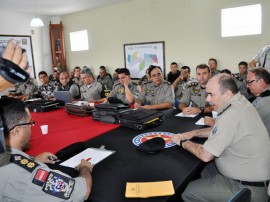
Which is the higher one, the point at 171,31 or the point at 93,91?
the point at 171,31

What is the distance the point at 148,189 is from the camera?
114cm

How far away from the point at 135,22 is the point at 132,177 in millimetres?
5982

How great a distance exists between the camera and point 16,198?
3.20 feet

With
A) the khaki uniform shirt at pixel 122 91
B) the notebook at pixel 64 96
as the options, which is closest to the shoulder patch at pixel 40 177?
the notebook at pixel 64 96

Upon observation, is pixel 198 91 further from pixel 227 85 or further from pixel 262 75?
pixel 227 85

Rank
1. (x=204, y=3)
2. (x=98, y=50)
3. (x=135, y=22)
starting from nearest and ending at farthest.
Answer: (x=204, y=3) < (x=135, y=22) < (x=98, y=50)

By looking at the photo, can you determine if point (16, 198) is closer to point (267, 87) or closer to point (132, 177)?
point (132, 177)

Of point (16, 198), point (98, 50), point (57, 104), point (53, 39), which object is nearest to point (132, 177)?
point (16, 198)

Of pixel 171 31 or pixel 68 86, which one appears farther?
pixel 171 31

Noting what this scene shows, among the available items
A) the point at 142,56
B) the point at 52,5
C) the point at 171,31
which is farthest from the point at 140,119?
the point at 52,5

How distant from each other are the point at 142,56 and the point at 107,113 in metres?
4.59

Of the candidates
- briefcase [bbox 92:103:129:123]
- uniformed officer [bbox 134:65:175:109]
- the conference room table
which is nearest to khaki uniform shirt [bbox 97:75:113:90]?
uniformed officer [bbox 134:65:175:109]

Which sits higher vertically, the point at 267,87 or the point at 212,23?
the point at 212,23

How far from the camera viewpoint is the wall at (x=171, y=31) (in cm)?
524
